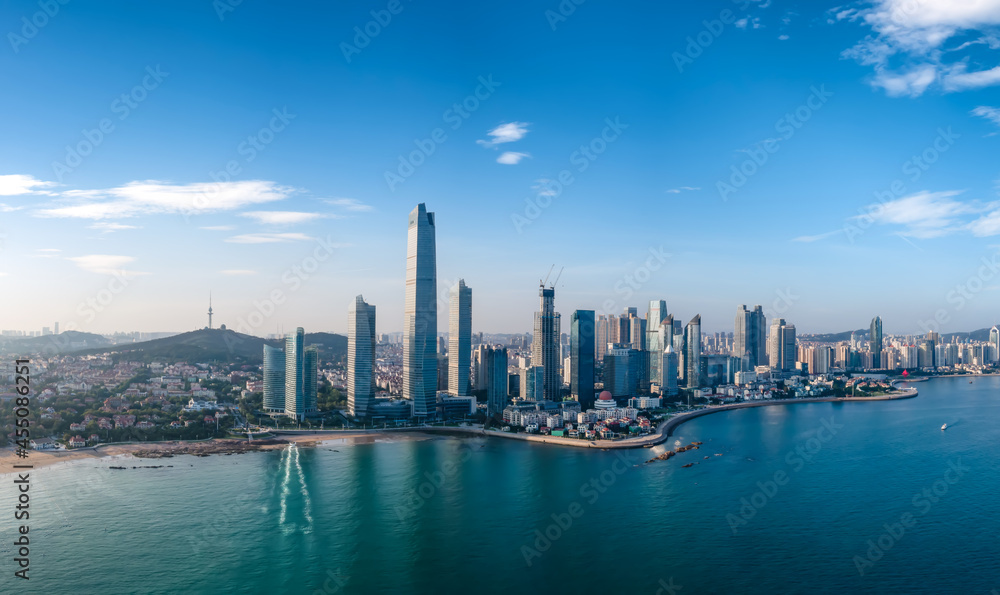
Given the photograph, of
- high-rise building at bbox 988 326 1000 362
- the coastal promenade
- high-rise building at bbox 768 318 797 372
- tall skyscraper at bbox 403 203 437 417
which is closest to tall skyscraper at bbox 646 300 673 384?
the coastal promenade

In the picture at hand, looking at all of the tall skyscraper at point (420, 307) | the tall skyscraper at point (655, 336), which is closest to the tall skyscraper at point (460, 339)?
the tall skyscraper at point (420, 307)

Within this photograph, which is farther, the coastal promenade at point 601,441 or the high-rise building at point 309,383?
the high-rise building at point 309,383

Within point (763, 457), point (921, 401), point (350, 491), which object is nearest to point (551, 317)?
point (763, 457)

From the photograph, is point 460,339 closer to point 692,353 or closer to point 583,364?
point 583,364

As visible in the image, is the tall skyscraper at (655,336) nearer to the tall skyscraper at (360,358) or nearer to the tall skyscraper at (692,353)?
the tall skyscraper at (692,353)

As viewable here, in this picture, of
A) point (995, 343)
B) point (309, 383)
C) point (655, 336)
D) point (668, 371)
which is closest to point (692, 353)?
point (655, 336)

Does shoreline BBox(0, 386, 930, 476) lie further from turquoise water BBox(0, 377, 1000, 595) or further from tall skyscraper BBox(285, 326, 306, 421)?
tall skyscraper BBox(285, 326, 306, 421)
